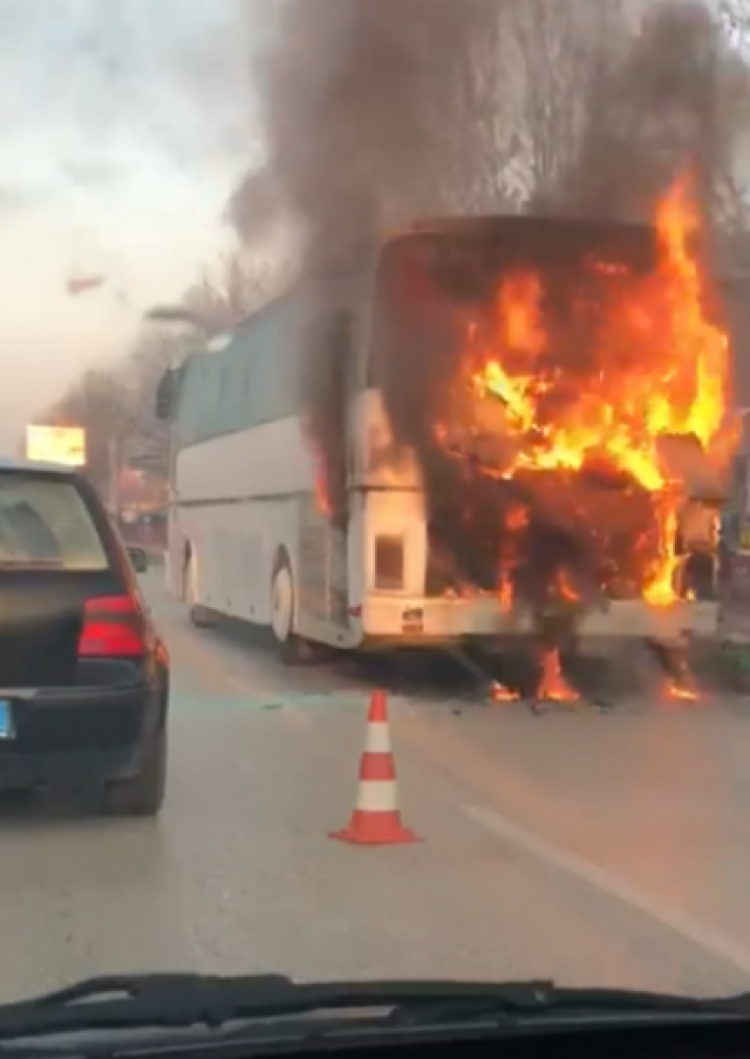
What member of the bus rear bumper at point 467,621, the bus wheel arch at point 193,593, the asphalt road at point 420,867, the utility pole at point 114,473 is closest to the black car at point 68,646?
the asphalt road at point 420,867

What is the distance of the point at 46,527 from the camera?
7.90 metres

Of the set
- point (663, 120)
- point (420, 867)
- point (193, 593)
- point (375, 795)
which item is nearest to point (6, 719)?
point (375, 795)

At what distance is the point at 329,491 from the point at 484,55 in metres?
5.49

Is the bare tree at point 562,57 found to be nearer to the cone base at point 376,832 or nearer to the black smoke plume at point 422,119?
the black smoke plume at point 422,119

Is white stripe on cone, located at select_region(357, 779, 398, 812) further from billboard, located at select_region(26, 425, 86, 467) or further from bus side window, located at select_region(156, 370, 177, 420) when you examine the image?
billboard, located at select_region(26, 425, 86, 467)

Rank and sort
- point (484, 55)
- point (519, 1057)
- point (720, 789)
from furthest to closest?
point (484, 55)
point (720, 789)
point (519, 1057)

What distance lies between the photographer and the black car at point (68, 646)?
7609mm

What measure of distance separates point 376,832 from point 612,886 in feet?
4.22

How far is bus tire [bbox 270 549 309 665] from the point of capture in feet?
56.9

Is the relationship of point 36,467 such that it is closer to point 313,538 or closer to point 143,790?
point 143,790

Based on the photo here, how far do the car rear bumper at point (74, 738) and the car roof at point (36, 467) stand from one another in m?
1.04

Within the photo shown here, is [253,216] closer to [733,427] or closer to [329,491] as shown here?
[329,491]

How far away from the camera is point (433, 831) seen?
27.2 feet

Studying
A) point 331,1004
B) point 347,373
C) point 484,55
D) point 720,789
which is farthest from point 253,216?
point 331,1004
